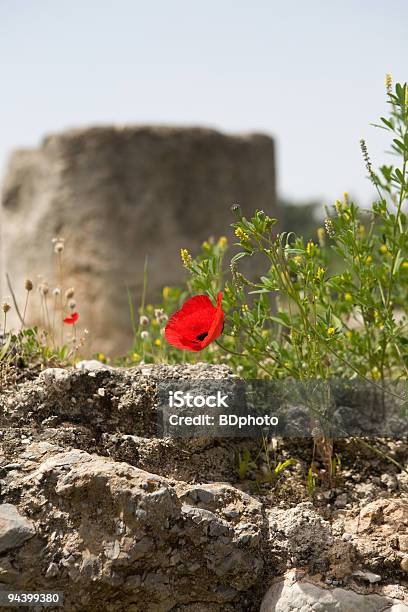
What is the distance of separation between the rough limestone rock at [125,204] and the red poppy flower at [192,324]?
4.32m

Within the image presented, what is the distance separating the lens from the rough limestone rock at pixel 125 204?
282 inches

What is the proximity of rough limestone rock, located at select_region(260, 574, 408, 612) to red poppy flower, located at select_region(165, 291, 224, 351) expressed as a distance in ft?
2.50

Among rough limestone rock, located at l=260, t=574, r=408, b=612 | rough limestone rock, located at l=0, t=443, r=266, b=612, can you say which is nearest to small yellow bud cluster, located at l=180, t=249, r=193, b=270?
rough limestone rock, located at l=0, t=443, r=266, b=612

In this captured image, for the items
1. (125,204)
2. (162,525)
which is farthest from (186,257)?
(125,204)

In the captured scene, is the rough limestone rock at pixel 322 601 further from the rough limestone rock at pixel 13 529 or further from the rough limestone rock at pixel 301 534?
the rough limestone rock at pixel 13 529

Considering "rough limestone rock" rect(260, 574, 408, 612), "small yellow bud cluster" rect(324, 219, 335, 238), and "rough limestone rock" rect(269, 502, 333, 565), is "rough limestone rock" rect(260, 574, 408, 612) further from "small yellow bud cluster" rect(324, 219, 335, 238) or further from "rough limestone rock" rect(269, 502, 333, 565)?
"small yellow bud cluster" rect(324, 219, 335, 238)

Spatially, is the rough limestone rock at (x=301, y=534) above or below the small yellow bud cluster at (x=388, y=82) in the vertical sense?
below

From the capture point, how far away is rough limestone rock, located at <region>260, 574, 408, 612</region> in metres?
2.25

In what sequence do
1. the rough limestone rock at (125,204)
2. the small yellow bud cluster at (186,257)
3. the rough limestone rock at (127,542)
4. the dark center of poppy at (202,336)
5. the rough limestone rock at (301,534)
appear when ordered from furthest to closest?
the rough limestone rock at (125,204) → the dark center of poppy at (202,336) → the small yellow bud cluster at (186,257) → the rough limestone rock at (301,534) → the rough limestone rock at (127,542)

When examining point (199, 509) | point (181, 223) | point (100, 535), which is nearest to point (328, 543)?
point (199, 509)

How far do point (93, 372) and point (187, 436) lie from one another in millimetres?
383

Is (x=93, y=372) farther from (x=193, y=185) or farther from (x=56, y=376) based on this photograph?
(x=193, y=185)

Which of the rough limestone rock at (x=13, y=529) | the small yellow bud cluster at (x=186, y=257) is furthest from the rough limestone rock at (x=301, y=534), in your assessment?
the small yellow bud cluster at (x=186, y=257)

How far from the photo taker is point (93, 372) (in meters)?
2.76
